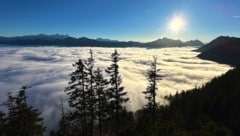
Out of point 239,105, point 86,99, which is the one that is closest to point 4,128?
point 86,99

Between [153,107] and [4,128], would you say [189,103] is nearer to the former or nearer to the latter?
[153,107]

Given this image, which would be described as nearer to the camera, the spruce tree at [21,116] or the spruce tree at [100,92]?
the spruce tree at [21,116]

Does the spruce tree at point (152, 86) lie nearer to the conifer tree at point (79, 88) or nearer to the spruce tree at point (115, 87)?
the spruce tree at point (115, 87)

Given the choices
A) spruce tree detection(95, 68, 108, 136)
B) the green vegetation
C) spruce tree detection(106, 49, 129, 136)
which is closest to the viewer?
the green vegetation

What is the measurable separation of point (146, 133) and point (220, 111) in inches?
2772

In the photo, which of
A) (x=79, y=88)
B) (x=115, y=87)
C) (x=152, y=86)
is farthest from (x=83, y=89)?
(x=152, y=86)

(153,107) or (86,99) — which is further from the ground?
(86,99)

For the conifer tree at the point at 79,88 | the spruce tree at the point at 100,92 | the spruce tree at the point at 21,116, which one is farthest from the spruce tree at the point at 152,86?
the spruce tree at the point at 21,116

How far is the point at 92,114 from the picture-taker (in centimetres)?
3816

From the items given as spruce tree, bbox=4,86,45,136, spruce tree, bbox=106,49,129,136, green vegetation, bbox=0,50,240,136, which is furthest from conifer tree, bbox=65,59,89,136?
spruce tree, bbox=4,86,45,136

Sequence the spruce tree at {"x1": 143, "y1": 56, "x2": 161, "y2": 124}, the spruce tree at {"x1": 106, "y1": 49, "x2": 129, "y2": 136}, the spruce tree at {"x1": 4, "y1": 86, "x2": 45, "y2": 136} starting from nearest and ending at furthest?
the spruce tree at {"x1": 4, "y1": 86, "x2": 45, "y2": 136}
the spruce tree at {"x1": 106, "y1": 49, "x2": 129, "y2": 136}
the spruce tree at {"x1": 143, "y1": 56, "x2": 161, "y2": 124}

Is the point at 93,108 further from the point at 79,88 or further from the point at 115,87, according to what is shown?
the point at 115,87

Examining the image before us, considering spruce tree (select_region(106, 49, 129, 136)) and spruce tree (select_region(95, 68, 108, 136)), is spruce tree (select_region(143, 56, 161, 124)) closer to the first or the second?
spruce tree (select_region(106, 49, 129, 136))

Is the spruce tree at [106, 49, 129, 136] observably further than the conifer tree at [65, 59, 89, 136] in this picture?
Yes
